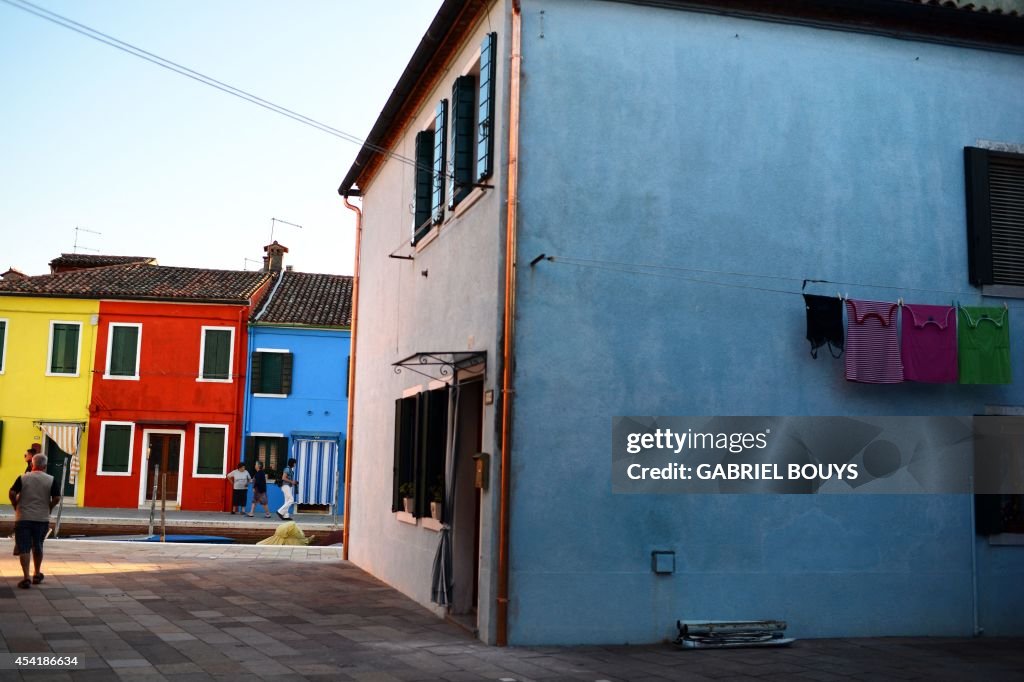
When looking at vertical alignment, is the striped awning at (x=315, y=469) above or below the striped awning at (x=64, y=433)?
below

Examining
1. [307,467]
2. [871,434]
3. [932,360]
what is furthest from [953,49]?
[307,467]

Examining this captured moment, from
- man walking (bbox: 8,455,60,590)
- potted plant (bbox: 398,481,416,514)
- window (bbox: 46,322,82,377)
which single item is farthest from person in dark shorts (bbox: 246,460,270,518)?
potted plant (bbox: 398,481,416,514)

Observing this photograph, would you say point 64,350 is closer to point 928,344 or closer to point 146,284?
point 146,284

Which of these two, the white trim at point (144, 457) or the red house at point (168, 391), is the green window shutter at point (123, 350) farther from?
the white trim at point (144, 457)

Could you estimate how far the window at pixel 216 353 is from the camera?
33.0m

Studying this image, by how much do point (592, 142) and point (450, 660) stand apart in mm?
4887

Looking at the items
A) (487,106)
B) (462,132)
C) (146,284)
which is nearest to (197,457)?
(146,284)

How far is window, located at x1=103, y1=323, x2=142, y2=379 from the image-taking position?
3275cm

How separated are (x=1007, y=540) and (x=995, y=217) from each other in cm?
335

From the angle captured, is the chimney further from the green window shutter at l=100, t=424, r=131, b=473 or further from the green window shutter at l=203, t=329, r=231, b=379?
the green window shutter at l=100, t=424, r=131, b=473

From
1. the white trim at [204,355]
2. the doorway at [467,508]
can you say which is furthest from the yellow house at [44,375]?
the doorway at [467,508]

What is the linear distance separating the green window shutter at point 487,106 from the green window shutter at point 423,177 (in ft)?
9.02

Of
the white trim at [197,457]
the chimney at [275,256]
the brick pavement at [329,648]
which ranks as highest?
→ the chimney at [275,256]

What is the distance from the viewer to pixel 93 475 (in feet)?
105
